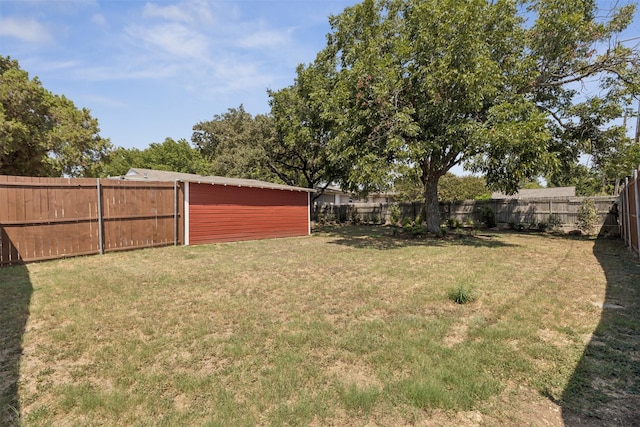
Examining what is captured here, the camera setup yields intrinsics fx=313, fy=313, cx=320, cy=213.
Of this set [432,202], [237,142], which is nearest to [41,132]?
[237,142]

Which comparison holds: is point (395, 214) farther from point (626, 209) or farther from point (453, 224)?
point (626, 209)

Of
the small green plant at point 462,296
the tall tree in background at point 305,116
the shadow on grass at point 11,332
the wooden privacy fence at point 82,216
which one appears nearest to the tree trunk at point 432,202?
the tall tree in background at point 305,116

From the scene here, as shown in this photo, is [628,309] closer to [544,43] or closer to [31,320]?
[31,320]

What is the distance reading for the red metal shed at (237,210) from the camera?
10.5 metres

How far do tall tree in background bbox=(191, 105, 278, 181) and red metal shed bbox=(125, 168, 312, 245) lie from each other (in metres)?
6.76

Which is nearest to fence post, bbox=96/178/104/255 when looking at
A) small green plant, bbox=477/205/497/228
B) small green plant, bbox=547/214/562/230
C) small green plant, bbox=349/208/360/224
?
small green plant, bbox=349/208/360/224

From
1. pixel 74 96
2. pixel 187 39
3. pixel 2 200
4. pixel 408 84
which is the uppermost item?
pixel 74 96

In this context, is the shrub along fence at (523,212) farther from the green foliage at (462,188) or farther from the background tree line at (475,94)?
the green foliage at (462,188)

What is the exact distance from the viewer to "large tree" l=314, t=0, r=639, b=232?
8.97m

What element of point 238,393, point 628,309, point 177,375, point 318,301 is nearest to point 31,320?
point 177,375

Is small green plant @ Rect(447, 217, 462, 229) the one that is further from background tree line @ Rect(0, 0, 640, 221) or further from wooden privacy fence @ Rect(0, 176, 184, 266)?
wooden privacy fence @ Rect(0, 176, 184, 266)

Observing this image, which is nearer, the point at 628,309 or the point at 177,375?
the point at 177,375

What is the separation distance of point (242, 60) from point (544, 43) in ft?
33.0

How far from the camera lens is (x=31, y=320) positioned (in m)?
3.80
